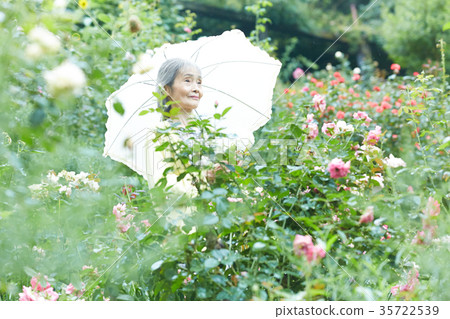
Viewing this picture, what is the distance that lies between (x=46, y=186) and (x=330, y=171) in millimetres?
1123

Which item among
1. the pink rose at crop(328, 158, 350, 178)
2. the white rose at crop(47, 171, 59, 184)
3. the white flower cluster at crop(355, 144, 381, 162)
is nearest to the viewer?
the pink rose at crop(328, 158, 350, 178)

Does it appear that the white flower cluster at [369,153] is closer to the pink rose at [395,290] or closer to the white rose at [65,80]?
the pink rose at [395,290]

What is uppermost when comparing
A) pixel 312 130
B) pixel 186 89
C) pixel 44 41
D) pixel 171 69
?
pixel 171 69

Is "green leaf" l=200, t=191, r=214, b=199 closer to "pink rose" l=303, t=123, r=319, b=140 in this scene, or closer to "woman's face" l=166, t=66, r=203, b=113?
"pink rose" l=303, t=123, r=319, b=140

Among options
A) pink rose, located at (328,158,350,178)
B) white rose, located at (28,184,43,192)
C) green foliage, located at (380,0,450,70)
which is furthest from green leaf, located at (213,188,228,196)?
green foliage, located at (380,0,450,70)

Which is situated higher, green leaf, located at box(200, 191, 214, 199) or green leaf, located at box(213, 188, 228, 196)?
green leaf, located at box(213, 188, 228, 196)

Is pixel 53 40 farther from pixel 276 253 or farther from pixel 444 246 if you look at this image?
pixel 444 246

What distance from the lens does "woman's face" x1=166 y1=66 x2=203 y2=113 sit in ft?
8.76

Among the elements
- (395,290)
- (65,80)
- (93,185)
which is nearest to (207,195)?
(65,80)

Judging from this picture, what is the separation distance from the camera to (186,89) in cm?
267

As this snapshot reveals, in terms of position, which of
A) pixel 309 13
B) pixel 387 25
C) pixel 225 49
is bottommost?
pixel 225 49

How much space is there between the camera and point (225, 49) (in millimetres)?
2996

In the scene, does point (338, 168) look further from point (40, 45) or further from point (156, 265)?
point (40, 45)
